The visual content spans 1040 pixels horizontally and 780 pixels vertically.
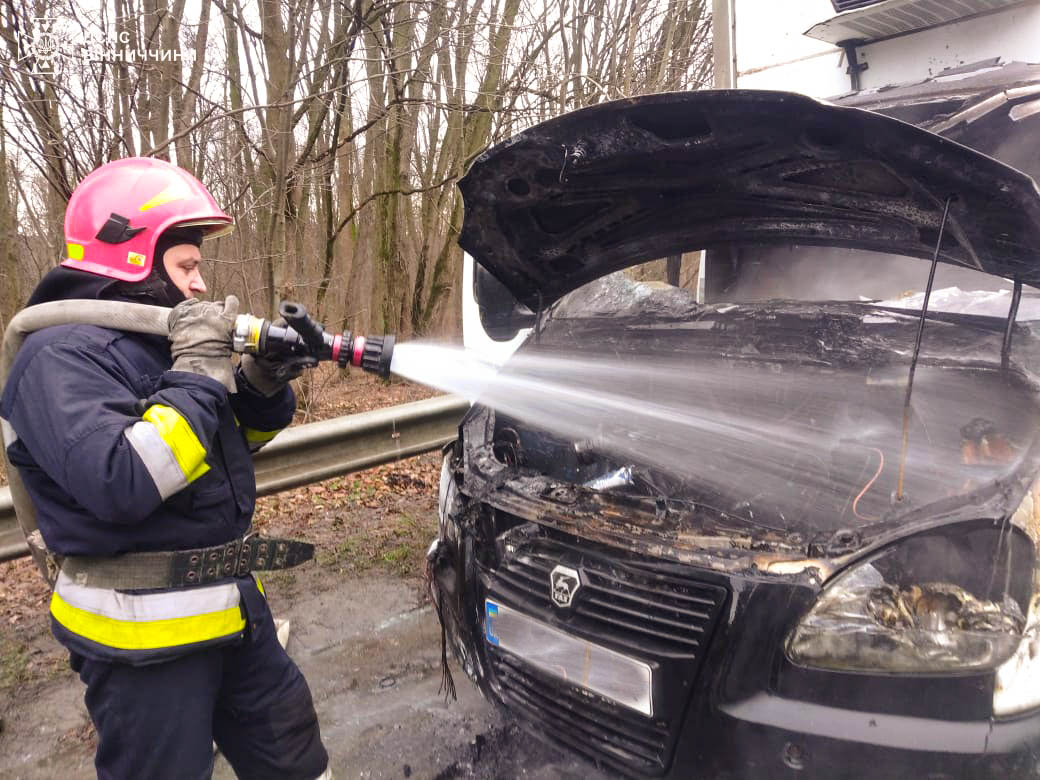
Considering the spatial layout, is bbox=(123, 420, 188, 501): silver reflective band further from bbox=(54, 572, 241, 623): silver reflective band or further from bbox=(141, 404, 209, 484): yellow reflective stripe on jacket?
bbox=(54, 572, 241, 623): silver reflective band

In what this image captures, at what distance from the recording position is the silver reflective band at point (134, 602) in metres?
1.84

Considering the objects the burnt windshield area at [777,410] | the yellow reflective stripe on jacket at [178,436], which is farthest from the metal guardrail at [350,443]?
the yellow reflective stripe on jacket at [178,436]

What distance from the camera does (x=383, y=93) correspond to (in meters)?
8.50

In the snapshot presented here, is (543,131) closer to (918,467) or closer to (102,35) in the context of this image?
(918,467)

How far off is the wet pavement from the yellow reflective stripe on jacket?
1304mm

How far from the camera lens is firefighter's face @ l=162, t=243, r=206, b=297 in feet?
7.02

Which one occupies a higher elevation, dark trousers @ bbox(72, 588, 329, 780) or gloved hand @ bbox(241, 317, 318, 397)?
gloved hand @ bbox(241, 317, 318, 397)

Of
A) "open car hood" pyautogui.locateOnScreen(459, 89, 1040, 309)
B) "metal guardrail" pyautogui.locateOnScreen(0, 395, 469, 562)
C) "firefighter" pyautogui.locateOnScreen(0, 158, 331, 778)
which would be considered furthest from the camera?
"metal guardrail" pyautogui.locateOnScreen(0, 395, 469, 562)

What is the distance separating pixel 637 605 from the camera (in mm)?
1941

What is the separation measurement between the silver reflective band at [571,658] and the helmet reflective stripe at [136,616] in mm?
782

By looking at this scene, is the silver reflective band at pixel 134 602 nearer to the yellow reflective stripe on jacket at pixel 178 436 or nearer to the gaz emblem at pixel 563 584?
the yellow reflective stripe on jacket at pixel 178 436

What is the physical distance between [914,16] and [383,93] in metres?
5.85

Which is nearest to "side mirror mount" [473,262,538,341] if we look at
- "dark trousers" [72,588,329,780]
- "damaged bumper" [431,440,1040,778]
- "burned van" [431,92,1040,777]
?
"burned van" [431,92,1040,777]

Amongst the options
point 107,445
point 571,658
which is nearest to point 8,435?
point 107,445
